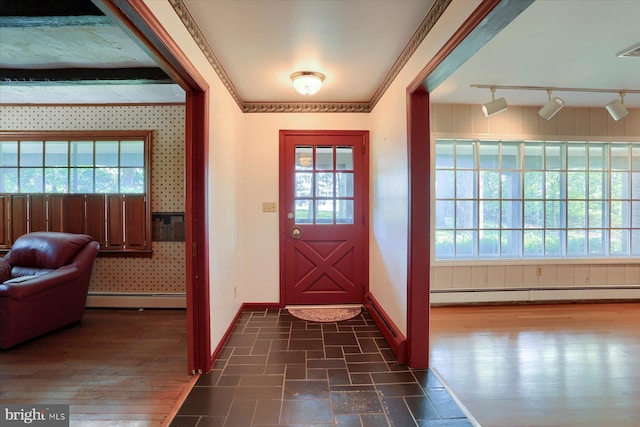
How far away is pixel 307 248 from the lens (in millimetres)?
3326

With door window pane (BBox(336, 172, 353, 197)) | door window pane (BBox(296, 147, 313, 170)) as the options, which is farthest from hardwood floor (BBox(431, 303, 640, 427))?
door window pane (BBox(296, 147, 313, 170))

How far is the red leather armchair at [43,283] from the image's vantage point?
238cm

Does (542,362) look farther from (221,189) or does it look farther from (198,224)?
(221,189)

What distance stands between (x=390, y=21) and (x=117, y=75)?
2.38 metres

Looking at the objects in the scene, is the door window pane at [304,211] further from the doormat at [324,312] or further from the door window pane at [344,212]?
the doormat at [324,312]

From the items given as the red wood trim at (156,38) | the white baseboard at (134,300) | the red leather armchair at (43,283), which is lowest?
the white baseboard at (134,300)

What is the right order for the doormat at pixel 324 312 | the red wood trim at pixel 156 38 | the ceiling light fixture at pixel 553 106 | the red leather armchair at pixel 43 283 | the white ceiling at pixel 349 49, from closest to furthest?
the red wood trim at pixel 156 38, the white ceiling at pixel 349 49, the red leather armchair at pixel 43 283, the ceiling light fixture at pixel 553 106, the doormat at pixel 324 312

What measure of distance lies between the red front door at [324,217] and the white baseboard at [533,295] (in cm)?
106

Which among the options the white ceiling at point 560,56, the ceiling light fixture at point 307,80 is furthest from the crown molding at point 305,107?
the white ceiling at point 560,56

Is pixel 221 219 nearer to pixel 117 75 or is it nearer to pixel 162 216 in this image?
pixel 162 216

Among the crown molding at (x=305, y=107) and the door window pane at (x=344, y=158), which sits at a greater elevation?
the crown molding at (x=305, y=107)

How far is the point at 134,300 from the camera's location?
334 centimetres

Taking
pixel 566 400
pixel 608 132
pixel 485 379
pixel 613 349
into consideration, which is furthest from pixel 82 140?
pixel 608 132

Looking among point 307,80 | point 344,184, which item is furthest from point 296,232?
point 307,80
